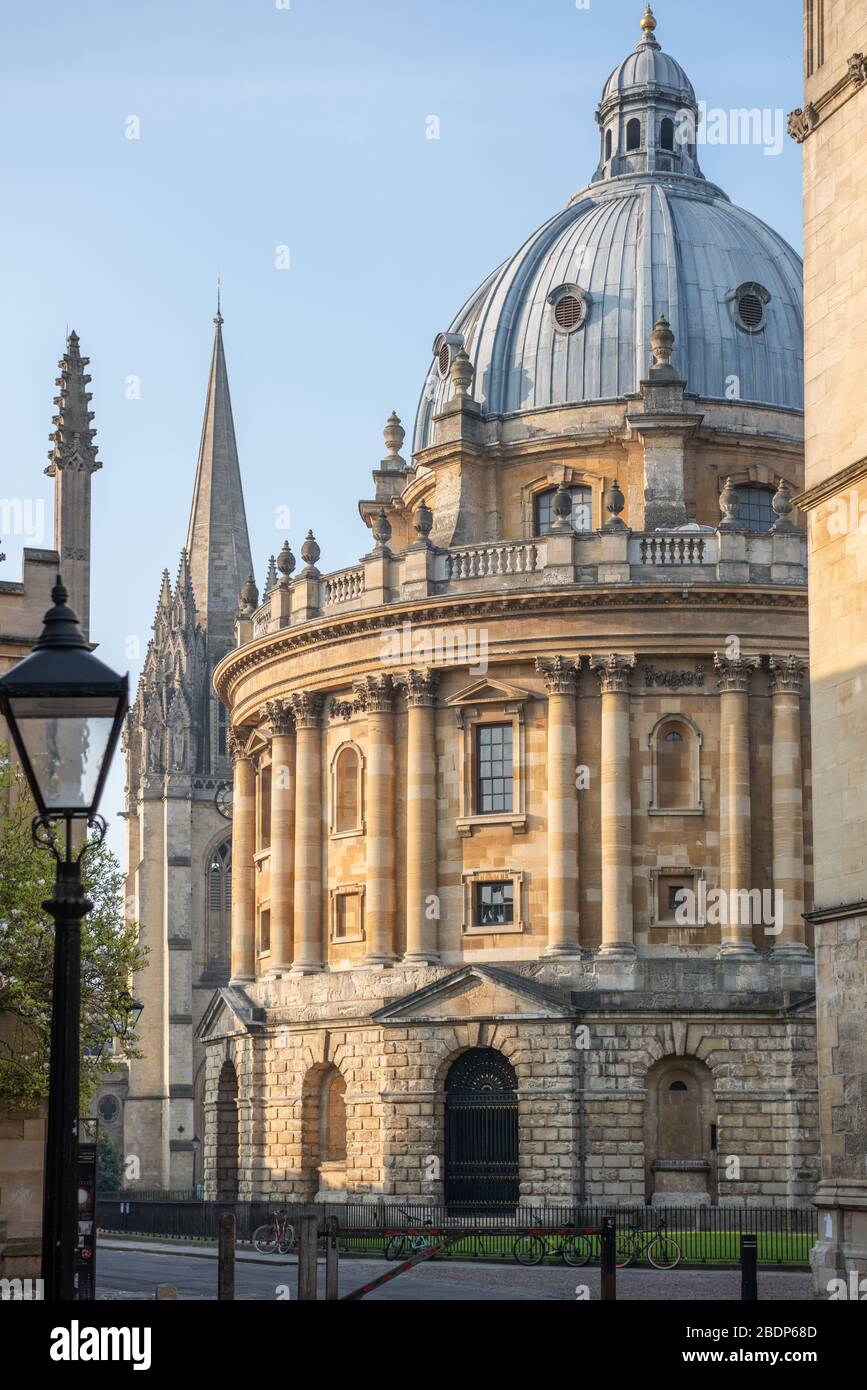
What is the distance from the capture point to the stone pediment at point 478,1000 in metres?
54.8

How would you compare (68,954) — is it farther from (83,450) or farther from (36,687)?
(83,450)

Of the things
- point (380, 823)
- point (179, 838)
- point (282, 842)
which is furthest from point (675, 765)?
point (179, 838)

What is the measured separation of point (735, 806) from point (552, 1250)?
1534 centimetres

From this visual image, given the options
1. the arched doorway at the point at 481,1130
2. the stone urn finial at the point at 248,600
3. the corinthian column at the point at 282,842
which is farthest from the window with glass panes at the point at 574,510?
the arched doorway at the point at 481,1130

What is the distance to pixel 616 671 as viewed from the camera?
56.2 metres

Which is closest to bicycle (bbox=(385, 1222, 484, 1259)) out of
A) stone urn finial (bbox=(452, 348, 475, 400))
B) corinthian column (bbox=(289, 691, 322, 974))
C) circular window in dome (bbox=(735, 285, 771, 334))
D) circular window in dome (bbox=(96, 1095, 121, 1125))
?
corinthian column (bbox=(289, 691, 322, 974))

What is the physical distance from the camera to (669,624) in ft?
184

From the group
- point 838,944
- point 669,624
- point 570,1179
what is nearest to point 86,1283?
point 838,944

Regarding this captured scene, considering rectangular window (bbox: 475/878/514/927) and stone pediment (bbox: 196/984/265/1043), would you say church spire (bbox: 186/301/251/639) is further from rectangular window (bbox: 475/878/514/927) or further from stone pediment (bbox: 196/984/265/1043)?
rectangular window (bbox: 475/878/514/927)

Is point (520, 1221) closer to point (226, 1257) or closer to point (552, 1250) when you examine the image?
point (552, 1250)

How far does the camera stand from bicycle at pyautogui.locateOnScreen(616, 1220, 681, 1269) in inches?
1615

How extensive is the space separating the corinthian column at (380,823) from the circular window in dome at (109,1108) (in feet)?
191

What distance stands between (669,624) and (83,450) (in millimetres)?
27863

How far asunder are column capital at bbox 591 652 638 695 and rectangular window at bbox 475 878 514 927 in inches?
217
